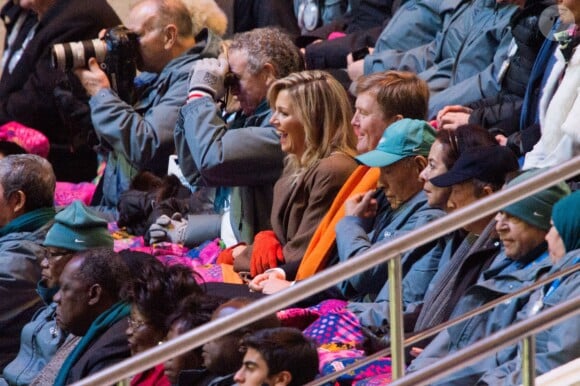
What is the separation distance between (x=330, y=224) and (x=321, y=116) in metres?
0.45

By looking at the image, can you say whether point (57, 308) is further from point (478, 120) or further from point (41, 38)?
point (41, 38)

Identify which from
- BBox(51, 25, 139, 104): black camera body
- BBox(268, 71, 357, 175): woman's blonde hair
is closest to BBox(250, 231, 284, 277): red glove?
BBox(268, 71, 357, 175): woman's blonde hair

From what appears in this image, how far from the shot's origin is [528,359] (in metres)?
3.26

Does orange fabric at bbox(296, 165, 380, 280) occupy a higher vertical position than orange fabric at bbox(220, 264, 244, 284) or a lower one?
higher

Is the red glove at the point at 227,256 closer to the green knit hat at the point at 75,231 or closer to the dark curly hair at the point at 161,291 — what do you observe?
the green knit hat at the point at 75,231

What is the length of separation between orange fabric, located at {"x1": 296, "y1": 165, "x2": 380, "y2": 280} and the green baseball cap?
6.5 inches

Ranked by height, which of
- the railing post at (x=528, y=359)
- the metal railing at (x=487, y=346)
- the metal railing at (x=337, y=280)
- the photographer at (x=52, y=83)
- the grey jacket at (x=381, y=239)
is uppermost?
the metal railing at (x=337, y=280)

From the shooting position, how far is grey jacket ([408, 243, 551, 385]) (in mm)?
3969

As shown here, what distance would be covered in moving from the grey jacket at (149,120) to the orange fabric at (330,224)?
146 centimetres

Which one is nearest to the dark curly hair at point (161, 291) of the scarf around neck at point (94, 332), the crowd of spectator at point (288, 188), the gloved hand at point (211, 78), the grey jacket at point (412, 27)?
the crowd of spectator at point (288, 188)

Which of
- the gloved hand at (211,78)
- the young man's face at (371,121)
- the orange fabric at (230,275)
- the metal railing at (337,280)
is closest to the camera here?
the metal railing at (337,280)

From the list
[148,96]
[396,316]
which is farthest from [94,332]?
[148,96]

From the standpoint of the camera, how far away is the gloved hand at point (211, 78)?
6207 millimetres

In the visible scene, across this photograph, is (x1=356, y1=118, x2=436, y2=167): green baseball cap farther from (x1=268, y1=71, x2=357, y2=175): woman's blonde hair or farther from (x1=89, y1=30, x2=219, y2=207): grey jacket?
(x1=89, y1=30, x2=219, y2=207): grey jacket
